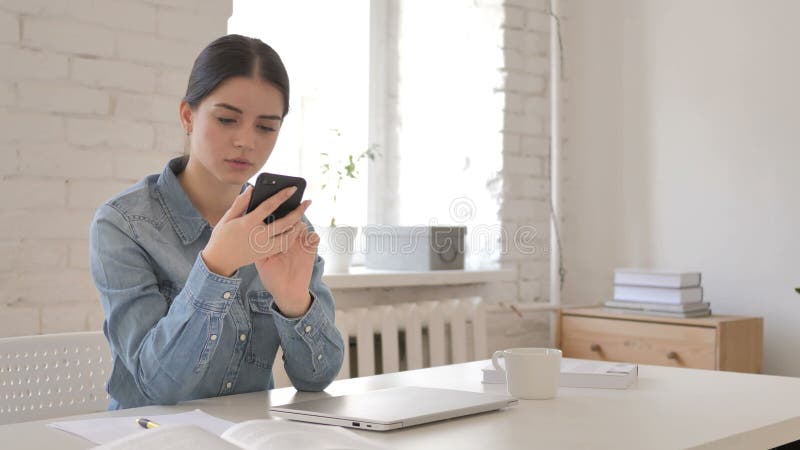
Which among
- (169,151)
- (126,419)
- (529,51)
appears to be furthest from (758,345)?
(126,419)

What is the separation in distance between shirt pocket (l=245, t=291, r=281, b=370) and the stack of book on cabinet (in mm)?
1679

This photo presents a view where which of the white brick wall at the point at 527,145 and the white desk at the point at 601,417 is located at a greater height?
the white brick wall at the point at 527,145

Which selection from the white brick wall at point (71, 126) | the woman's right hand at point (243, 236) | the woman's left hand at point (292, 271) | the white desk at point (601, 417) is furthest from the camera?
the white brick wall at point (71, 126)

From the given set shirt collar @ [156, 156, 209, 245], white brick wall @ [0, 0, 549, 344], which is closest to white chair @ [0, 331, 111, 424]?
shirt collar @ [156, 156, 209, 245]

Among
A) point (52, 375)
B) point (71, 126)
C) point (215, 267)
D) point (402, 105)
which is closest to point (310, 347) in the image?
point (215, 267)

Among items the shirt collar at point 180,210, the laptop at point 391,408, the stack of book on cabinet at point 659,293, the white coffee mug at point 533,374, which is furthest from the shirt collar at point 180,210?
the stack of book on cabinet at point 659,293

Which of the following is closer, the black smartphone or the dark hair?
the black smartphone

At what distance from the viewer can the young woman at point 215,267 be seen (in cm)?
140

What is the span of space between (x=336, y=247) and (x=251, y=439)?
2.01 metres

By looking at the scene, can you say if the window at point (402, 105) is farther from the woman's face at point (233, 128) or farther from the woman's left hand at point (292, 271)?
the woman's left hand at point (292, 271)

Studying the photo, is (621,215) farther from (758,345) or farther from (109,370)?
(109,370)

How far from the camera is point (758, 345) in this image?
9.50ft

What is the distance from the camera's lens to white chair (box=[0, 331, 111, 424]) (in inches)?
59.6

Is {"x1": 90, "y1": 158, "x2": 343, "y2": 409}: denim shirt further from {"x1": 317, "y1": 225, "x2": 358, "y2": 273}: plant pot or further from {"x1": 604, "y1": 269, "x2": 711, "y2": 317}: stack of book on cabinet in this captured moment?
{"x1": 604, "y1": 269, "x2": 711, "y2": 317}: stack of book on cabinet
